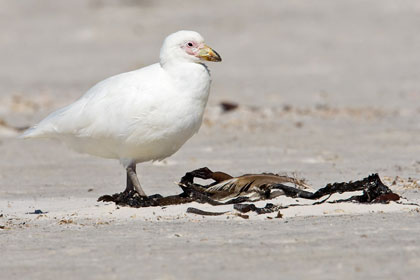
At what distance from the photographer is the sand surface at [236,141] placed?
5.60 metres

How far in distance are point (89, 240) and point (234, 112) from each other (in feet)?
29.8

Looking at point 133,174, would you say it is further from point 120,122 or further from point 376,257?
point 376,257

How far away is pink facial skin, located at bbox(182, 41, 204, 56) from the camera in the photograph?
7910mm

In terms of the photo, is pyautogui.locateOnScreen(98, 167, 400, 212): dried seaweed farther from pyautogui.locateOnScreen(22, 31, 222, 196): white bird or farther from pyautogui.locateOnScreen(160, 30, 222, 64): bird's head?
pyautogui.locateOnScreen(160, 30, 222, 64): bird's head

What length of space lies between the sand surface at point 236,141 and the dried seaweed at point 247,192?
0.15 meters

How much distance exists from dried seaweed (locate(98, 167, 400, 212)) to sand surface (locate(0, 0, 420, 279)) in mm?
153

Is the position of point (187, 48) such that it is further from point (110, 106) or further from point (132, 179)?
point (132, 179)

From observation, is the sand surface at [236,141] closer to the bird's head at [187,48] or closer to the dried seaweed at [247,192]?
the dried seaweed at [247,192]

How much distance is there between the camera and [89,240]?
6.29m

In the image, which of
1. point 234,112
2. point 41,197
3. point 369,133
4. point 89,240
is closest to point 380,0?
point 234,112

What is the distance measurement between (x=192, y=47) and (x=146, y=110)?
750mm

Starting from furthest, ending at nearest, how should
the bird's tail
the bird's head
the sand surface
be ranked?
the bird's tail, the bird's head, the sand surface

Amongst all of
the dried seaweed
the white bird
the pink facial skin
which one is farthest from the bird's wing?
the dried seaweed

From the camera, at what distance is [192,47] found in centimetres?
792
